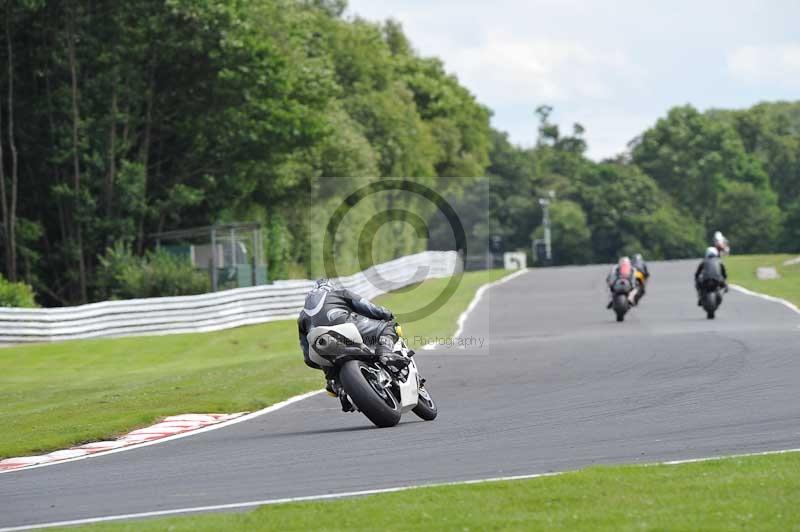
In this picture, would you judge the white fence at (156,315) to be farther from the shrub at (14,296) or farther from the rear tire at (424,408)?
the rear tire at (424,408)

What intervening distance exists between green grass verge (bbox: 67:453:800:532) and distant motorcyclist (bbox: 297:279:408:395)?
410 cm

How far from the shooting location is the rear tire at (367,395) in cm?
1229

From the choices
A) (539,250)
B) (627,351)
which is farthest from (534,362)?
(539,250)

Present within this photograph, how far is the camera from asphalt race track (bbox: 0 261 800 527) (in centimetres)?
951

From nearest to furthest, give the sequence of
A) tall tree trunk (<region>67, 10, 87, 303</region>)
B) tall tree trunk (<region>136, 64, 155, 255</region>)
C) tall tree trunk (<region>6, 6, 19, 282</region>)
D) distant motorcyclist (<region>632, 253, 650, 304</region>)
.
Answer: distant motorcyclist (<region>632, 253, 650, 304</region>) < tall tree trunk (<region>6, 6, 19, 282</region>) < tall tree trunk (<region>67, 10, 87, 303</region>) < tall tree trunk (<region>136, 64, 155, 255</region>)

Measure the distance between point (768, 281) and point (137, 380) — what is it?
29.3 m

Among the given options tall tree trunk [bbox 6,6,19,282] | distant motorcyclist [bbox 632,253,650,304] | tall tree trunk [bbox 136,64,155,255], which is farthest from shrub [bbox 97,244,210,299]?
distant motorcyclist [bbox 632,253,650,304]

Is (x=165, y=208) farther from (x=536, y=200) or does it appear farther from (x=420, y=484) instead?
(x=536, y=200)

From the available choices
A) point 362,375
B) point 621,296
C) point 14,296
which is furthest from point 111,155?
point 362,375

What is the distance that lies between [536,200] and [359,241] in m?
52.7

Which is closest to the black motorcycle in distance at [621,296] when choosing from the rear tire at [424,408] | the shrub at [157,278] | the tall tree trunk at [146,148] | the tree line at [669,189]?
the shrub at [157,278]

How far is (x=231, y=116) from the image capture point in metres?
49.0

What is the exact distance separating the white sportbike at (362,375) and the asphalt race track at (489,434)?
24cm

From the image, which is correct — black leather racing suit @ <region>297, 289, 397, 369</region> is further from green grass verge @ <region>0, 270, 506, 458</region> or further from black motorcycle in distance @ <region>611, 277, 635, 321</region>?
black motorcycle in distance @ <region>611, 277, 635, 321</region>
